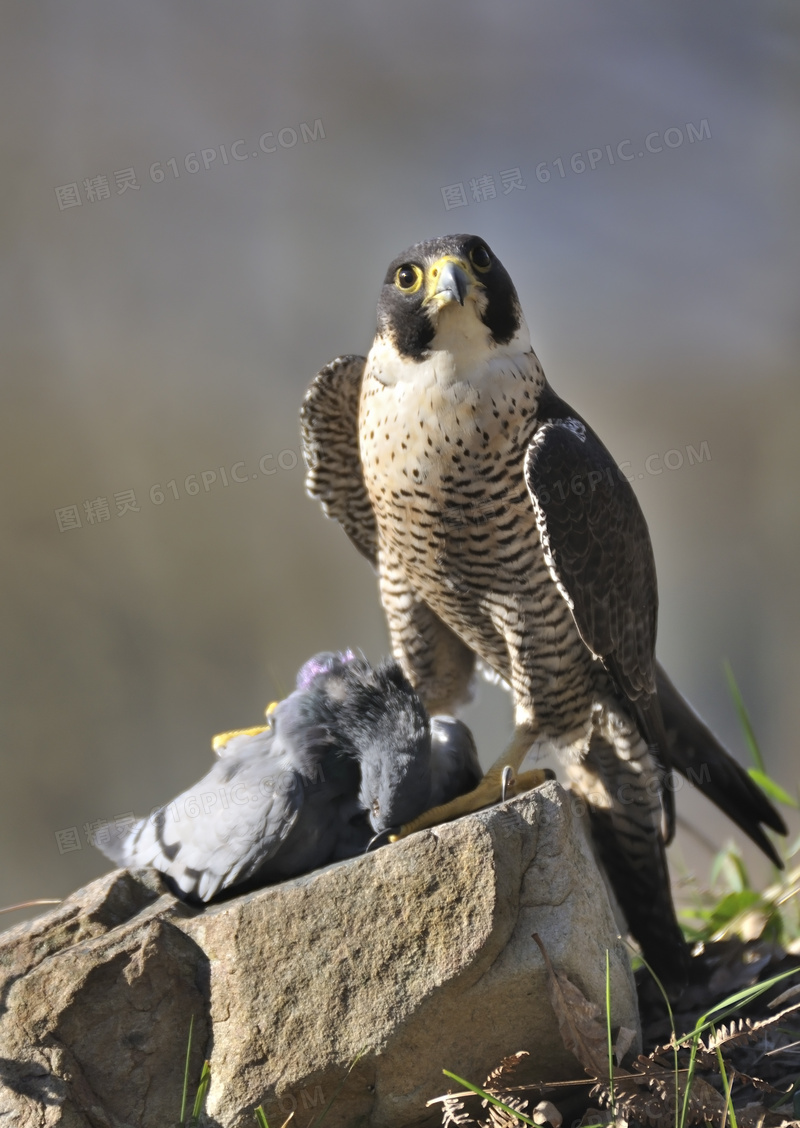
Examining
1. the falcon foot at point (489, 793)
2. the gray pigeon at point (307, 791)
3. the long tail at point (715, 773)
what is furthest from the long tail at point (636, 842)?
the gray pigeon at point (307, 791)

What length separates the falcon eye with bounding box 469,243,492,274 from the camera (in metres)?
2.58

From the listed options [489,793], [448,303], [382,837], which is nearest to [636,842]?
[489,793]

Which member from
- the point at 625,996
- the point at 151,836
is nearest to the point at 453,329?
the point at 151,836

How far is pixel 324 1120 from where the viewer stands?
1917 mm

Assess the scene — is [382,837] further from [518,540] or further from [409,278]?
[409,278]

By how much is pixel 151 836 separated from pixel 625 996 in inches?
45.5

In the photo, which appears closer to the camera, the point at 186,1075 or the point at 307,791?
the point at 186,1075

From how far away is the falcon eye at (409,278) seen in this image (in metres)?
2.60

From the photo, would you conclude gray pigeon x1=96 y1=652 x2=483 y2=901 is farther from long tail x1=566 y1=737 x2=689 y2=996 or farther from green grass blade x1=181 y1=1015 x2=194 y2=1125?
long tail x1=566 y1=737 x2=689 y2=996

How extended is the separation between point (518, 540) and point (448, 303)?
0.65 m

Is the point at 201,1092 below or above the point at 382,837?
below

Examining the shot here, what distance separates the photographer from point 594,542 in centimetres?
272

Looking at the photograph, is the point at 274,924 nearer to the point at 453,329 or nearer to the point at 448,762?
the point at 448,762

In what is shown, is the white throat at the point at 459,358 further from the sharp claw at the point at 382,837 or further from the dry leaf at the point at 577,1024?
the dry leaf at the point at 577,1024
